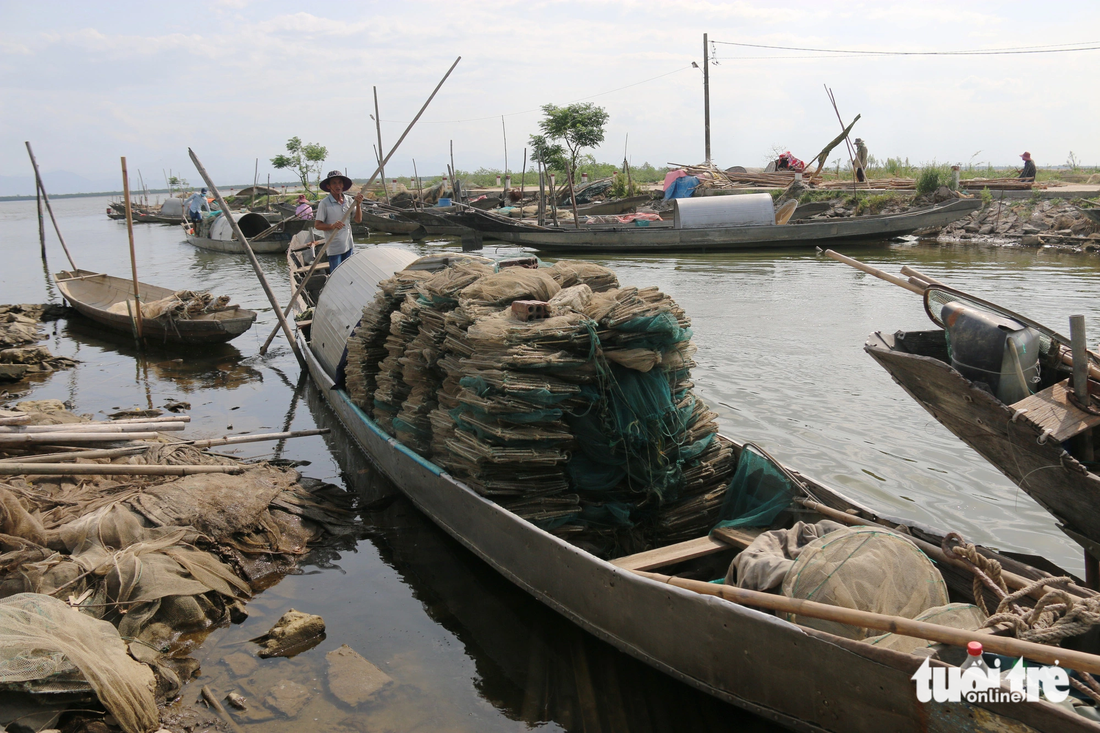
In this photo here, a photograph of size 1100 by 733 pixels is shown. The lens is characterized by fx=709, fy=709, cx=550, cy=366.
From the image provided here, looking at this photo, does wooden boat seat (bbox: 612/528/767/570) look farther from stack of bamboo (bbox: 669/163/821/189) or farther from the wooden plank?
stack of bamboo (bbox: 669/163/821/189)

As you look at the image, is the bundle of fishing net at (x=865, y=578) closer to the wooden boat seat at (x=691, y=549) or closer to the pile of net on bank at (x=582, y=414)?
the wooden boat seat at (x=691, y=549)

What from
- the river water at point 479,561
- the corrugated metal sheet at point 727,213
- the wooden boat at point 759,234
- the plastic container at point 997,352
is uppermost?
the corrugated metal sheet at point 727,213

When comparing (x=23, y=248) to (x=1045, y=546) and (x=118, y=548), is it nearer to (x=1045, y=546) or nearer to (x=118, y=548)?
(x=118, y=548)

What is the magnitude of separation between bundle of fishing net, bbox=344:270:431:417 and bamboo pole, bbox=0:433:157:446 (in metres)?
1.73

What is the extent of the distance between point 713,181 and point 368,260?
22975 millimetres

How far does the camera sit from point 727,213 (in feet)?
67.8

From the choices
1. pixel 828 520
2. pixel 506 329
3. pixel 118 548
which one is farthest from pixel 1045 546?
pixel 118 548

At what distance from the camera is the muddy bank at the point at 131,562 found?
3207 mm

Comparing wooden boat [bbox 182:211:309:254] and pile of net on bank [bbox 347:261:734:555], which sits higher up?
wooden boat [bbox 182:211:309:254]

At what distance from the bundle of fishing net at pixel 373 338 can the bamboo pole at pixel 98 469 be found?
139cm

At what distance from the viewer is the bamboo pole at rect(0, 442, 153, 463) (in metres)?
5.07

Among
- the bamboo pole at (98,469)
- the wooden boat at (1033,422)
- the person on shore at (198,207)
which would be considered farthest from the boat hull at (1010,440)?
the person on shore at (198,207)

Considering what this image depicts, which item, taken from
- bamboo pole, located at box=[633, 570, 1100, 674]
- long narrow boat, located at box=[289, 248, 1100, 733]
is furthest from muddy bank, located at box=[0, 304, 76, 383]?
bamboo pole, located at box=[633, 570, 1100, 674]

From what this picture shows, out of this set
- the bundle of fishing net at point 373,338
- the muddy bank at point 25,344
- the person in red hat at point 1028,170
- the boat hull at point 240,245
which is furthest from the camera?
the person in red hat at point 1028,170
